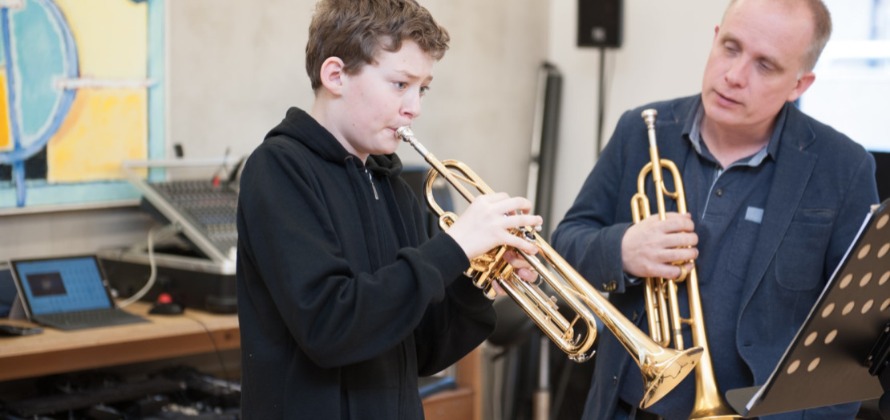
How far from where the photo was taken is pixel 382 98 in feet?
5.30

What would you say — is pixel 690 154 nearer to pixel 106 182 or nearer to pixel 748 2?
pixel 748 2

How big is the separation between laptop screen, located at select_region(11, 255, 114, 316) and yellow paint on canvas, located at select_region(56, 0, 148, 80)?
1.87 feet

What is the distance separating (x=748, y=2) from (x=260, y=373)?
1.17m

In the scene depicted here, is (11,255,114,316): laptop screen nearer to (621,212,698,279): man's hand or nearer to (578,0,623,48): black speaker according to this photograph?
(621,212,698,279): man's hand

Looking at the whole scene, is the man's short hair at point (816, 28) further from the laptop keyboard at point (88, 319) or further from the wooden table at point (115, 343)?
the laptop keyboard at point (88, 319)

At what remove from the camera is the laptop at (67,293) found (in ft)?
8.92

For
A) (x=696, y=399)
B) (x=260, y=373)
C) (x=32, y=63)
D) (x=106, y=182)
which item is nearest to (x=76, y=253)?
(x=106, y=182)

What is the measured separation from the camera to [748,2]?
2.02m

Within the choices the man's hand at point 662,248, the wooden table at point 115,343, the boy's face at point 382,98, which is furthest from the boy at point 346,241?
the wooden table at point 115,343

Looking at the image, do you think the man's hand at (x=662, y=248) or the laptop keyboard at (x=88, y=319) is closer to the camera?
the man's hand at (x=662, y=248)

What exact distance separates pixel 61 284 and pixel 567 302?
158cm

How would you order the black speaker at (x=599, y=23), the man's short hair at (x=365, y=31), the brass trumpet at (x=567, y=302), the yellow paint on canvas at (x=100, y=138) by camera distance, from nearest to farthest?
the man's short hair at (x=365, y=31) → the brass trumpet at (x=567, y=302) → the yellow paint on canvas at (x=100, y=138) → the black speaker at (x=599, y=23)

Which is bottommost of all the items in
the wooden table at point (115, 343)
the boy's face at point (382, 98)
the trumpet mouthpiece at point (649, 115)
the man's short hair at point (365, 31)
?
the wooden table at point (115, 343)

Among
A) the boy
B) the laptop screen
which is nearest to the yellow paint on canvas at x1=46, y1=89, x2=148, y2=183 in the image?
the laptop screen
